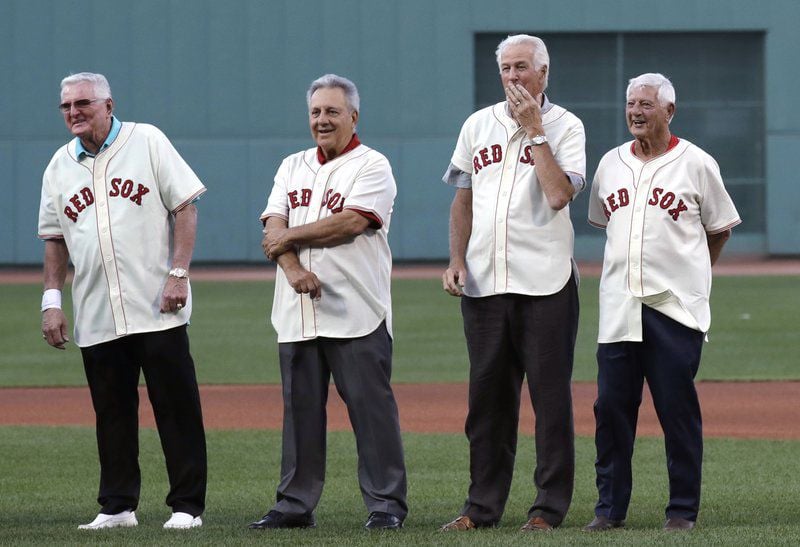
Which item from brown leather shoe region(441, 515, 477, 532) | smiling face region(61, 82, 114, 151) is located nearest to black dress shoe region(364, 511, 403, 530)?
brown leather shoe region(441, 515, 477, 532)

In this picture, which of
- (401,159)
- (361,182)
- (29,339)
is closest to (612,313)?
(361,182)

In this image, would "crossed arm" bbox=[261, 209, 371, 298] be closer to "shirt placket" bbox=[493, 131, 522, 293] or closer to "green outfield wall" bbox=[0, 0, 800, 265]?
"shirt placket" bbox=[493, 131, 522, 293]

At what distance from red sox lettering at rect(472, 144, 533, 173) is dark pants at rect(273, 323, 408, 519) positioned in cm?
83

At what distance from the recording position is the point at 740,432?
10703 mm

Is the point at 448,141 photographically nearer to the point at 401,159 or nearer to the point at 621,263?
the point at 401,159

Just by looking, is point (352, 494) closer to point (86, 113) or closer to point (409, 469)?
point (409, 469)

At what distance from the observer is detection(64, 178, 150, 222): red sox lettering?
6.50 metres

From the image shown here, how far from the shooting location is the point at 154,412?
648cm

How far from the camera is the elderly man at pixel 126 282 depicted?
6.48 m

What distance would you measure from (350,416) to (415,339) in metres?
12.0

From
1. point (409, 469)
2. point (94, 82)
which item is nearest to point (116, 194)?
point (94, 82)

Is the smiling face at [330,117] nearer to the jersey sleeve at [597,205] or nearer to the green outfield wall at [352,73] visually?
the jersey sleeve at [597,205]

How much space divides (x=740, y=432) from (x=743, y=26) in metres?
24.3

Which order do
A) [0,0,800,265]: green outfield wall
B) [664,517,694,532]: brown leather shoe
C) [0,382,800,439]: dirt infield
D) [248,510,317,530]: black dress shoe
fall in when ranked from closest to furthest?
[664,517,694,532]: brown leather shoe < [248,510,317,530]: black dress shoe < [0,382,800,439]: dirt infield < [0,0,800,265]: green outfield wall
